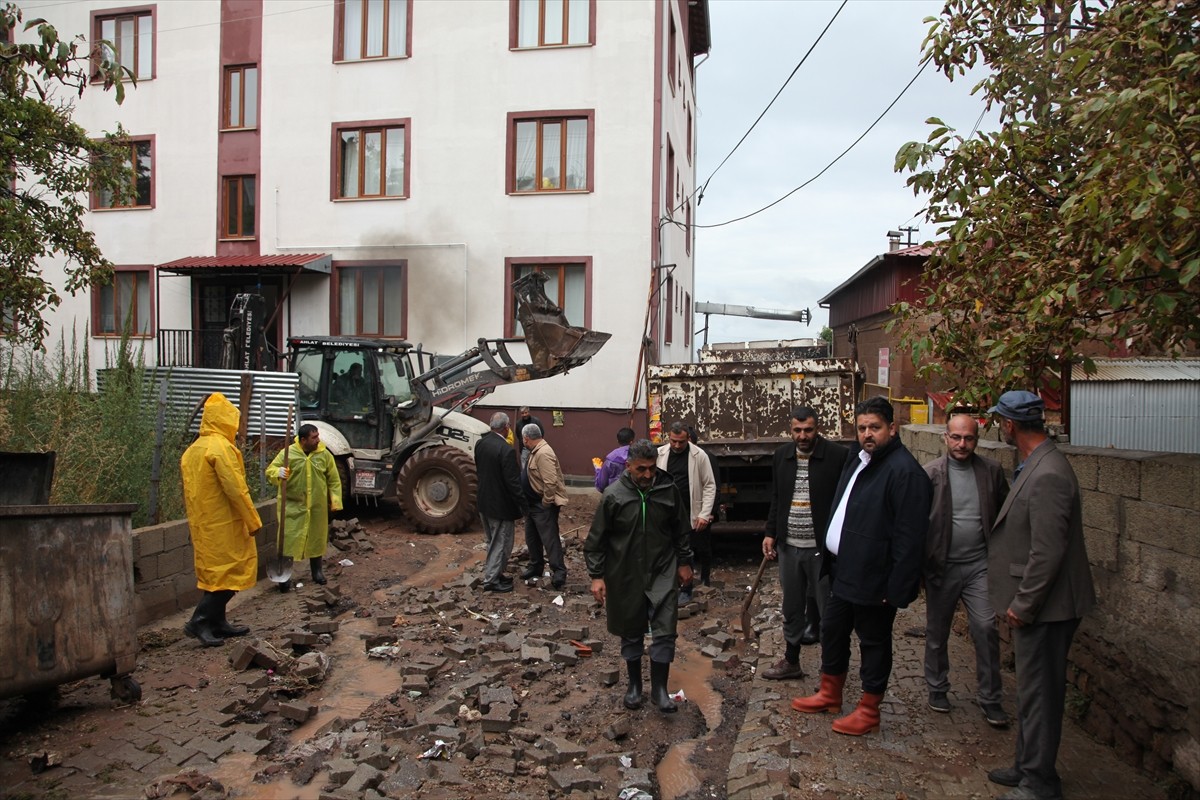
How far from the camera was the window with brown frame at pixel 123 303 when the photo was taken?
19781 mm

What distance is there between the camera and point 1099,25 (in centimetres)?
463

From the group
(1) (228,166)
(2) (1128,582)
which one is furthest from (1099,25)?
(1) (228,166)

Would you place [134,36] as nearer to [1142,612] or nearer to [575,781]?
[575,781]

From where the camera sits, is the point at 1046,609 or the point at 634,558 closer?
the point at 1046,609

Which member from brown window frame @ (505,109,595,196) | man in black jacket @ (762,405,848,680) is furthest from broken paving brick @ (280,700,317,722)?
brown window frame @ (505,109,595,196)

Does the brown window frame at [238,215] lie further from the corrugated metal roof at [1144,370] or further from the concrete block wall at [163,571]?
the corrugated metal roof at [1144,370]

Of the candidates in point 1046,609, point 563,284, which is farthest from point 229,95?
point 1046,609

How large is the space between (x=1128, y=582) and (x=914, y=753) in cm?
143

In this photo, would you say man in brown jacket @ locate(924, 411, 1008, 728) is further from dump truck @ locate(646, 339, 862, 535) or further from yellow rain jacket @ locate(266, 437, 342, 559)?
yellow rain jacket @ locate(266, 437, 342, 559)

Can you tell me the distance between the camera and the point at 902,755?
4.50 metres

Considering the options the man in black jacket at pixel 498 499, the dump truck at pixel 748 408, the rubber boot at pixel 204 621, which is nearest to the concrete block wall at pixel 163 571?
the rubber boot at pixel 204 621

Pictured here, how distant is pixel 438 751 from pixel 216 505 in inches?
112

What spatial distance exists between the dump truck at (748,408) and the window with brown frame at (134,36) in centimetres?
1635

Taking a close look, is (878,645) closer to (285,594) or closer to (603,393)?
(285,594)
